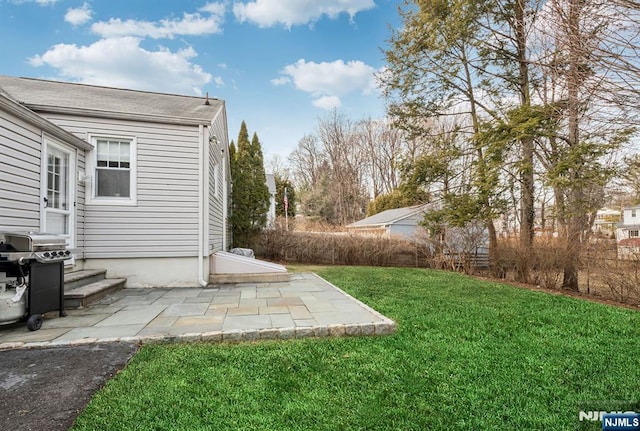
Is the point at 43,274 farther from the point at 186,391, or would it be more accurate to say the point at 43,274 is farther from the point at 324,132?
the point at 324,132

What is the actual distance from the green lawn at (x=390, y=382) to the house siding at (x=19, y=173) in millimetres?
3052

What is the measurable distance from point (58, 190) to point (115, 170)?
1013mm

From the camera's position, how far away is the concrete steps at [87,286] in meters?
4.49

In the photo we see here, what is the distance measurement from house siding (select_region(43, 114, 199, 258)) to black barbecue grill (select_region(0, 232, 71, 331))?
93.7 inches

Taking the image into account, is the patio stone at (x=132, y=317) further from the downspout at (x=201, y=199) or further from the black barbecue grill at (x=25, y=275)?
the downspout at (x=201, y=199)

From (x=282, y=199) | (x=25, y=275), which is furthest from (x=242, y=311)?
(x=282, y=199)

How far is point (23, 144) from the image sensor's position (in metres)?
4.50

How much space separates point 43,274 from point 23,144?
215cm

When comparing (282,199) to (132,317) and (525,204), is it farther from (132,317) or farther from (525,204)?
(132,317)

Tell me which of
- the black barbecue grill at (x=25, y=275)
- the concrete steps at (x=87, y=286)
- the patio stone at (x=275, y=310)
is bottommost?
the patio stone at (x=275, y=310)

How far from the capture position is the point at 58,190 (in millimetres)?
5355

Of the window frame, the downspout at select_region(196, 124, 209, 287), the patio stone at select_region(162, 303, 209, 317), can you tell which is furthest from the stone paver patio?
the window frame

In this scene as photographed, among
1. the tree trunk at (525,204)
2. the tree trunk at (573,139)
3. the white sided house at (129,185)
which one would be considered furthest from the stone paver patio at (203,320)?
the tree trunk at (525,204)

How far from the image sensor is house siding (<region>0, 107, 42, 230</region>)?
4156 millimetres
